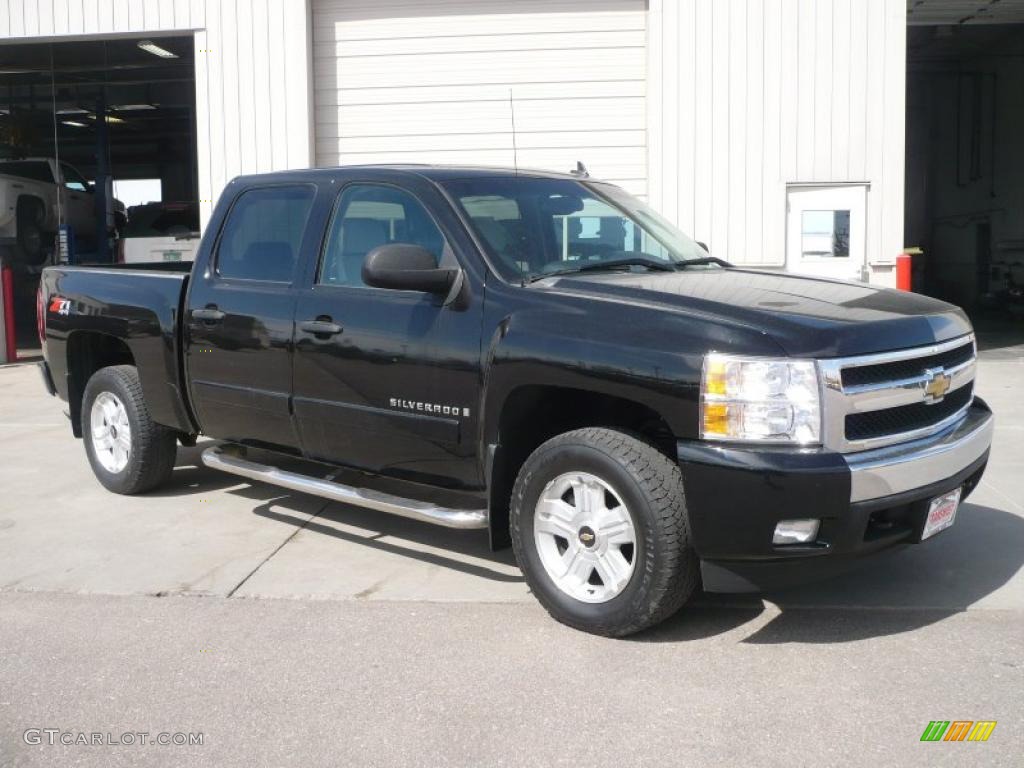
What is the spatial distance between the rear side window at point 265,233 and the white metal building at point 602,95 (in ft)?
23.8

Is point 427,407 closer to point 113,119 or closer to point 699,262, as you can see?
point 699,262

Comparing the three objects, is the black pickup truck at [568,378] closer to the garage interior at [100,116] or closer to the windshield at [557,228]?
the windshield at [557,228]

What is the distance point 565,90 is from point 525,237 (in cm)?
912

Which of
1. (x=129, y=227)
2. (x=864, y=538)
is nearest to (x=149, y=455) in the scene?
(x=864, y=538)

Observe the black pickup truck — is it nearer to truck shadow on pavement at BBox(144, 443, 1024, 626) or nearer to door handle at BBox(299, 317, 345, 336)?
door handle at BBox(299, 317, 345, 336)

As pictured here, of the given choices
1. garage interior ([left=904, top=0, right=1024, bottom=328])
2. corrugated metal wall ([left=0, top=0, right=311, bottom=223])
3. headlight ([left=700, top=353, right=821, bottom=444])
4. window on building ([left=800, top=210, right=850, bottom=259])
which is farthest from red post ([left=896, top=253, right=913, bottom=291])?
headlight ([left=700, top=353, right=821, bottom=444])

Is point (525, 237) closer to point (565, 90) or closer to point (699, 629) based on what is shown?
point (699, 629)

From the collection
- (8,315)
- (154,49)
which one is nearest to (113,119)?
(154,49)

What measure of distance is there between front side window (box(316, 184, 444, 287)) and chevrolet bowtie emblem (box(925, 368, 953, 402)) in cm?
224

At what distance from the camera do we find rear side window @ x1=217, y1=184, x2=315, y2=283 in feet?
18.5

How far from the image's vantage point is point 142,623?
467 cm

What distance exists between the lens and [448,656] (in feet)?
13.9

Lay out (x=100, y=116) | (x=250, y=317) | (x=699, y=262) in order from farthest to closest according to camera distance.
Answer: (x=100, y=116), (x=250, y=317), (x=699, y=262)

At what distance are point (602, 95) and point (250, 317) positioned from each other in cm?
889
